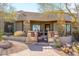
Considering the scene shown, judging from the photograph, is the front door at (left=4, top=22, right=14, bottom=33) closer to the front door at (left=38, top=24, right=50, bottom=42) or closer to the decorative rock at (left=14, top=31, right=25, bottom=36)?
the decorative rock at (left=14, top=31, right=25, bottom=36)

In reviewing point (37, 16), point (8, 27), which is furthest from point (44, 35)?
point (8, 27)

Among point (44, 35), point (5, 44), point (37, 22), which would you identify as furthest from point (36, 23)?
point (5, 44)

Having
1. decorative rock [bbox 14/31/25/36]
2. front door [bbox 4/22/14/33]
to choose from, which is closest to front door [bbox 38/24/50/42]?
decorative rock [bbox 14/31/25/36]

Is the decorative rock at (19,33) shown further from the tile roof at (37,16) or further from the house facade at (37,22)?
the tile roof at (37,16)

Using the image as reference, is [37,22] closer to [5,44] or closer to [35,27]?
[35,27]

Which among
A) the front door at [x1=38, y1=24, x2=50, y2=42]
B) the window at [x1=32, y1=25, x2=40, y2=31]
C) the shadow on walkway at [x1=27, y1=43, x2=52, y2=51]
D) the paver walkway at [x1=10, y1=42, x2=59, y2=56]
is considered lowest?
the paver walkway at [x1=10, y1=42, x2=59, y2=56]

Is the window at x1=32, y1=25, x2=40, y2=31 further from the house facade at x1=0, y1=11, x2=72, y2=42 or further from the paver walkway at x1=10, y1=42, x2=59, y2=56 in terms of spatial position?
the paver walkway at x1=10, y1=42, x2=59, y2=56

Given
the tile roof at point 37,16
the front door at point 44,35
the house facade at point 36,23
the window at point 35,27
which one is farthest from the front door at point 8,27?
the front door at point 44,35

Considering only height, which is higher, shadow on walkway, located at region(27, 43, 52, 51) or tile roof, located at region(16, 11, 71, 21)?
tile roof, located at region(16, 11, 71, 21)

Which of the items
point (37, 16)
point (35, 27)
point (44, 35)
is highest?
point (37, 16)

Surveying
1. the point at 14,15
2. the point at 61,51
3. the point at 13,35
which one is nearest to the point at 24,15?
the point at 14,15

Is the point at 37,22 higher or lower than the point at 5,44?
higher

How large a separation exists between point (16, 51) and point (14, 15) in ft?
1.82

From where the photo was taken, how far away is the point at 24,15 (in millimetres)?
2971
